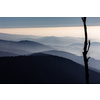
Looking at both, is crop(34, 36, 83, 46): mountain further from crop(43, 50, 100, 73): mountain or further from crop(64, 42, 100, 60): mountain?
crop(43, 50, 100, 73): mountain

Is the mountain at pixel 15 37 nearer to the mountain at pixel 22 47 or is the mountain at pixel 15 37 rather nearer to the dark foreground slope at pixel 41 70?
the mountain at pixel 22 47

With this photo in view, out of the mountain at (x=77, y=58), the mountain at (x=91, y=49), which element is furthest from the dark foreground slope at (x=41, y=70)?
the mountain at (x=91, y=49)

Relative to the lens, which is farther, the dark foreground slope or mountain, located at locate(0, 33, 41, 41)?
mountain, located at locate(0, 33, 41, 41)

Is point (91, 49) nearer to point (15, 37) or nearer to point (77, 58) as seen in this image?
A: point (77, 58)

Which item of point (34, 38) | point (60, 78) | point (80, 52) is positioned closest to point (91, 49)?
point (80, 52)

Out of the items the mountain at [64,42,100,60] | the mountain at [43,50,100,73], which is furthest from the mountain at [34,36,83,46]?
the mountain at [43,50,100,73]

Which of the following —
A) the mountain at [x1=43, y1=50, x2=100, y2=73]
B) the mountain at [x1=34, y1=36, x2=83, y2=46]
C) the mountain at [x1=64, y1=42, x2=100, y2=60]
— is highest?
the mountain at [x1=34, y1=36, x2=83, y2=46]
